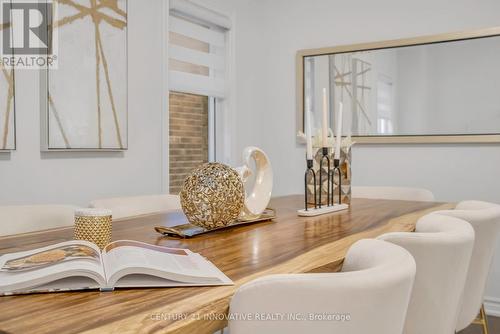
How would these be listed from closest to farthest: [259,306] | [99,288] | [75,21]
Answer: [259,306] < [99,288] < [75,21]

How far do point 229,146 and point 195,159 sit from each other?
1.08ft

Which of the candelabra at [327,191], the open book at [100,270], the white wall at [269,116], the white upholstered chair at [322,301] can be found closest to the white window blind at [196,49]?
the white wall at [269,116]

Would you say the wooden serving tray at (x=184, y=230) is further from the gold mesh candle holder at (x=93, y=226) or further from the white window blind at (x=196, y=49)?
the white window blind at (x=196, y=49)

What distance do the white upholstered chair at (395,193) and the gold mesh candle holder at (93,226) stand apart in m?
1.91

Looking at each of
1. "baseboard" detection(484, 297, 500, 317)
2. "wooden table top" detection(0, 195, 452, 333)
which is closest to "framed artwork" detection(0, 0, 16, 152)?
"wooden table top" detection(0, 195, 452, 333)

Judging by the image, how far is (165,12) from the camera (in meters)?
3.25

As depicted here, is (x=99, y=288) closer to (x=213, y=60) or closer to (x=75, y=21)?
(x=75, y=21)

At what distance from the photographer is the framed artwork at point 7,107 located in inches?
90.2

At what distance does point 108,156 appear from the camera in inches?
113

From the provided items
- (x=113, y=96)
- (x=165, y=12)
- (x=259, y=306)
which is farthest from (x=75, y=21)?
(x=259, y=306)

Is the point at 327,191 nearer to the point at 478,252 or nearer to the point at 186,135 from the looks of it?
the point at 478,252

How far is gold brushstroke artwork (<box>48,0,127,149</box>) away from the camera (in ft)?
8.32

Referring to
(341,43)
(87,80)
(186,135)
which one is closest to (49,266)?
(87,80)

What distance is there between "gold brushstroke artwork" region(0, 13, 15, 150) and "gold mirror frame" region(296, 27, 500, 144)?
2268 mm
